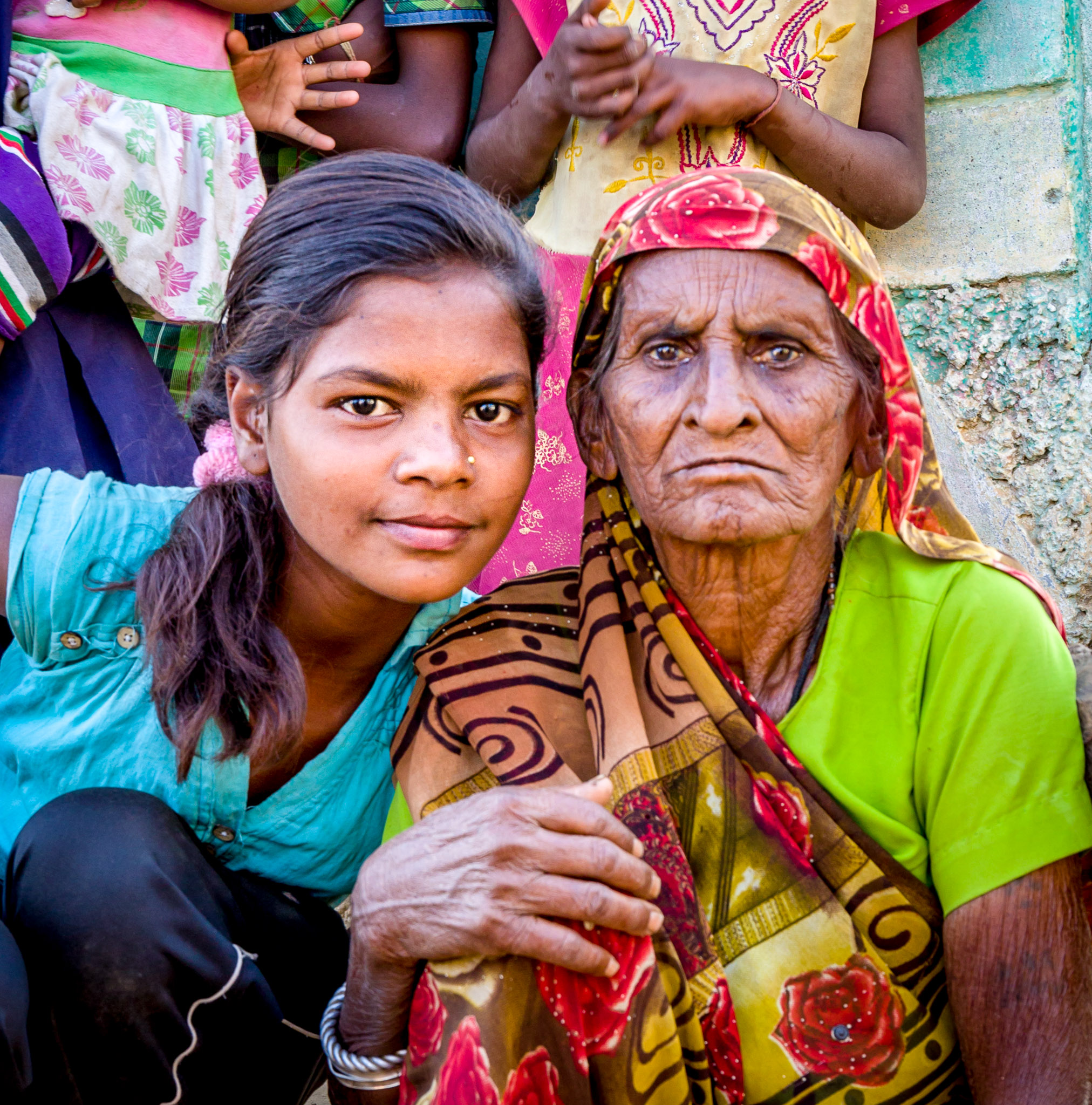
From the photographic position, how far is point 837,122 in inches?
102

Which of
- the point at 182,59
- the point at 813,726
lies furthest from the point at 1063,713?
the point at 182,59

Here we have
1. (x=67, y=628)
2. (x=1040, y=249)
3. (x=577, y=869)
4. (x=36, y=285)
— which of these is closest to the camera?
(x=577, y=869)

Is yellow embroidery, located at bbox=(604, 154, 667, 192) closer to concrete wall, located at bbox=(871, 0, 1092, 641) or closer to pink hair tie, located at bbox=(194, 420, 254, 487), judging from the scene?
concrete wall, located at bbox=(871, 0, 1092, 641)

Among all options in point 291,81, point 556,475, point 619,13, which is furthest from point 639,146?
point 291,81

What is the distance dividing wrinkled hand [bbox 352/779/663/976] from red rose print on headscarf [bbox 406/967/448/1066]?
5 centimetres

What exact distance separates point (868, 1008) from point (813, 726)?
0.42m

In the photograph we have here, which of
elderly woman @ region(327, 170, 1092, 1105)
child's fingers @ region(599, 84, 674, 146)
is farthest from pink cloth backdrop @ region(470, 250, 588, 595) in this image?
elderly woman @ region(327, 170, 1092, 1105)

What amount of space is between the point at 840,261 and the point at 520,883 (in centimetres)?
111

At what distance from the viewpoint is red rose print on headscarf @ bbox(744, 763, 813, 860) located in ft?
5.64

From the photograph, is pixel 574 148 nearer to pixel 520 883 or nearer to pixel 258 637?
pixel 258 637

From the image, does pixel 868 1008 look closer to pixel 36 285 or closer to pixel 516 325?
pixel 516 325

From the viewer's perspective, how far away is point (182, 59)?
2594 mm

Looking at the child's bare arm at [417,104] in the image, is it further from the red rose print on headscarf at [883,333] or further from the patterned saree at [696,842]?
the red rose print on headscarf at [883,333]

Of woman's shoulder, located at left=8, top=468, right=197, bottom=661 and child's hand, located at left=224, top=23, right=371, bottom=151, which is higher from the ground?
child's hand, located at left=224, top=23, right=371, bottom=151
